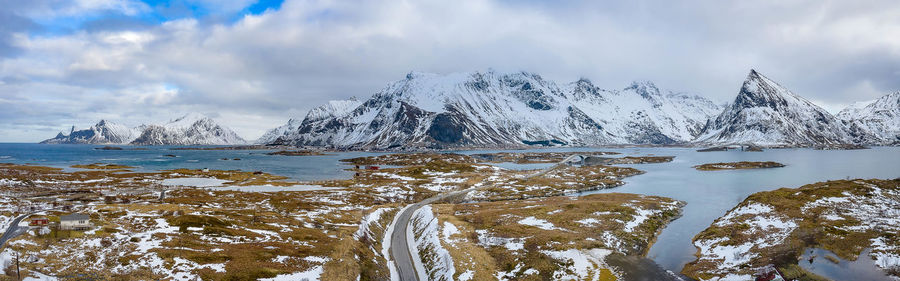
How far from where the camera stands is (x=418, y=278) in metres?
56.8

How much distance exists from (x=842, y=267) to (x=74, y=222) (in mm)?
90760

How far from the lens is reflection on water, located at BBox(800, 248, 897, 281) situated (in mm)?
45344

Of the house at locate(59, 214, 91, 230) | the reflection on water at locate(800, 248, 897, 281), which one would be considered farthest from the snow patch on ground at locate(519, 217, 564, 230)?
the house at locate(59, 214, 91, 230)

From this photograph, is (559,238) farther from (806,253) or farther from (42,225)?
(42,225)

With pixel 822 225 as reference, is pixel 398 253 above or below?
below

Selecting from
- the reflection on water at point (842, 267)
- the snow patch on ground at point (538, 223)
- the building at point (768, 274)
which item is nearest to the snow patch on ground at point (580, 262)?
the snow patch on ground at point (538, 223)

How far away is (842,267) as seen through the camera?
4809 cm

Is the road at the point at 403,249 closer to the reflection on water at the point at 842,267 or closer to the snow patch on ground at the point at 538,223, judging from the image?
the snow patch on ground at the point at 538,223

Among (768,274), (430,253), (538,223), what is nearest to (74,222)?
(430,253)

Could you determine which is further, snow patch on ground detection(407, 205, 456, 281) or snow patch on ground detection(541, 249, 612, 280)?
snow patch on ground detection(407, 205, 456, 281)

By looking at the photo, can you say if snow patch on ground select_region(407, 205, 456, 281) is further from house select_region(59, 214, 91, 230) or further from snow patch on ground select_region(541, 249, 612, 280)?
house select_region(59, 214, 91, 230)

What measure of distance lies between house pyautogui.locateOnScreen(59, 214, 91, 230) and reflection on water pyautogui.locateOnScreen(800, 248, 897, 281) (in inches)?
3396

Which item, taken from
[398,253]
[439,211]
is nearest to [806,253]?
[398,253]

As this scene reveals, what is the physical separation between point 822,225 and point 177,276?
83.1 metres
